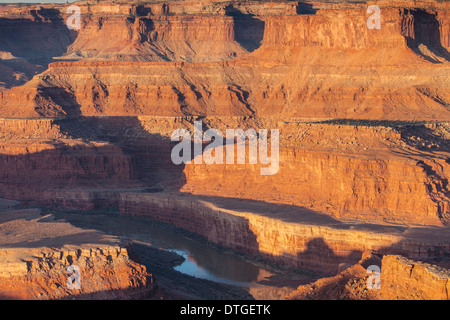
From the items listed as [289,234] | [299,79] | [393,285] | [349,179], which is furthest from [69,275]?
[299,79]

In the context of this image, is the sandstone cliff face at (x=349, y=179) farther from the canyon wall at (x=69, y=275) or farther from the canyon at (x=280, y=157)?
the canyon wall at (x=69, y=275)

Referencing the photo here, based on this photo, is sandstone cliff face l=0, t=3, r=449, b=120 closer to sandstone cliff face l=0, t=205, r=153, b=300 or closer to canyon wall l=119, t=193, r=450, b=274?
canyon wall l=119, t=193, r=450, b=274

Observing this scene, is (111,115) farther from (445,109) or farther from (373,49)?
(445,109)

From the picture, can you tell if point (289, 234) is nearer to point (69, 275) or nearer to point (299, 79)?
point (69, 275)

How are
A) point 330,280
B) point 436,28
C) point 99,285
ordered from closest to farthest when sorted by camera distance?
1. point 330,280
2. point 99,285
3. point 436,28

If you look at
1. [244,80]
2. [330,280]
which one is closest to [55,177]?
[244,80]

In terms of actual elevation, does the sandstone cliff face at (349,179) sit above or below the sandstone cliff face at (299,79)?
below

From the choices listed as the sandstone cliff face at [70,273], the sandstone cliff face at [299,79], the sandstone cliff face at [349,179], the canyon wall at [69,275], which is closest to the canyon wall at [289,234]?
the sandstone cliff face at [349,179]

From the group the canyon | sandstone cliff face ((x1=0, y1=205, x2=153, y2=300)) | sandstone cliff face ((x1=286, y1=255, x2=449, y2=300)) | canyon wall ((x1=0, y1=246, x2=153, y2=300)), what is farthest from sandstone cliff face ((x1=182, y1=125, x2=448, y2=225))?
canyon wall ((x1=0, y1=246, x2=153, y2=300))
